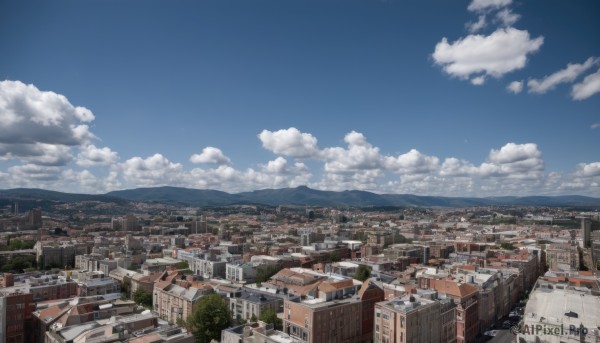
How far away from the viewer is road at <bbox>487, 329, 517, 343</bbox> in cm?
4516

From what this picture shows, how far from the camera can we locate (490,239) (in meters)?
123

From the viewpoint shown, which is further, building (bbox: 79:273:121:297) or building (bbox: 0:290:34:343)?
building (bbox: 79:273:121:297)

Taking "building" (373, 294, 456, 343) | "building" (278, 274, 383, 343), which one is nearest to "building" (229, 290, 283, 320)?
"building" (278, 274, 383, 343)

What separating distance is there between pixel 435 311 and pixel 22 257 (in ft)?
258

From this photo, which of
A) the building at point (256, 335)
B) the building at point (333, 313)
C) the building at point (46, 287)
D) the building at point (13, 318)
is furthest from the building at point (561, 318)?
the building at point (46, 287)

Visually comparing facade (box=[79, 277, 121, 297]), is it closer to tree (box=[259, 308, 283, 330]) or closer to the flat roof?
tree (box=[259, 308, 283, 330])

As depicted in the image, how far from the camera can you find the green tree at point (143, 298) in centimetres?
5441

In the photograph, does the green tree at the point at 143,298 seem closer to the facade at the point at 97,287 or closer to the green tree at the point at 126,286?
the facade at the point at 97,287

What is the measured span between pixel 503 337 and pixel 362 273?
2387cm

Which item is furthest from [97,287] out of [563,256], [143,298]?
→ [563,256]

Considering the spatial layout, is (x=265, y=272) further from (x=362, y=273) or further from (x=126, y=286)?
(x=126, y=286)

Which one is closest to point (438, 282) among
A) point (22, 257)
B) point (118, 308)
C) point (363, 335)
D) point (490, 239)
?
point (363, 335)

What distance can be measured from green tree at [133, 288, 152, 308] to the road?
41.6 meters

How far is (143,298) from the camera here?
179ft
